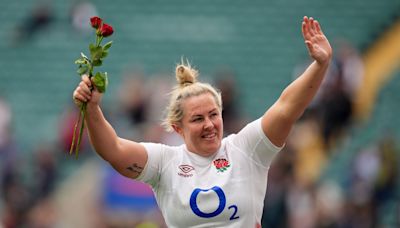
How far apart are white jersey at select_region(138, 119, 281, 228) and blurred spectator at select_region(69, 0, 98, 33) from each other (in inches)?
458

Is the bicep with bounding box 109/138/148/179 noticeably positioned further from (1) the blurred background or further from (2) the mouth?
(1) the blurred background

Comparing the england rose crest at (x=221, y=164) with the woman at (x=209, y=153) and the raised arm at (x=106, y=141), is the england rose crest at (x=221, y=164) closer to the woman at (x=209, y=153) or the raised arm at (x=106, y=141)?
the woman at (x=209, y=153)

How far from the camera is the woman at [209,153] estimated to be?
5.66 m

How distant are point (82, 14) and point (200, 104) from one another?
12.2m

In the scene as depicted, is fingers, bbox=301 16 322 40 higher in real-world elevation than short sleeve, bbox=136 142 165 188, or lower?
higher

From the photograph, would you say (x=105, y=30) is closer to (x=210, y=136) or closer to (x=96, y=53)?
(x=96, y=53)

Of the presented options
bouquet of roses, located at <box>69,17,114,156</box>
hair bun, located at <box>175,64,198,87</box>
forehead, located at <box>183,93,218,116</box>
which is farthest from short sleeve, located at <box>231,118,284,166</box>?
bouquet of roses, located at <box>69,17,114,156</box>

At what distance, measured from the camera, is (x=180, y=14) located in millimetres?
18953

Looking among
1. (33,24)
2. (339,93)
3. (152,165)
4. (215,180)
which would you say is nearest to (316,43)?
(215,180)

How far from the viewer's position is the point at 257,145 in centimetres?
580

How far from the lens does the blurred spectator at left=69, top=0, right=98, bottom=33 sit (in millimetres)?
17683

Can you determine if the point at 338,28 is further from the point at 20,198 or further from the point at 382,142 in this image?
the point at 20,198

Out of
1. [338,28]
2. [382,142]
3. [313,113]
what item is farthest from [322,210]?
[338,28]

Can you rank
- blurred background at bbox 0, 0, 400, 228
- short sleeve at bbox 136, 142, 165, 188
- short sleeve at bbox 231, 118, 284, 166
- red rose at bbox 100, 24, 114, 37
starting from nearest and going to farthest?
1. red rose at bbox 100, 24, 114, 37
2. short sleeve at bbox 231, 118, 284, 166
3. short sleeve at bbox 136, 142, 165, 188
4. blurred background at bbox 0, 0, 400, 228
